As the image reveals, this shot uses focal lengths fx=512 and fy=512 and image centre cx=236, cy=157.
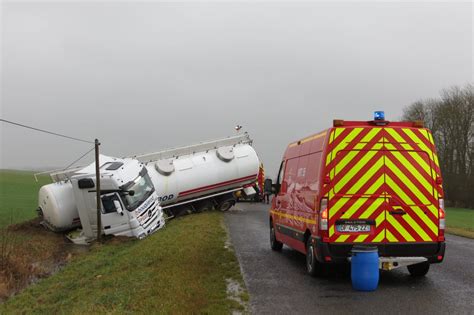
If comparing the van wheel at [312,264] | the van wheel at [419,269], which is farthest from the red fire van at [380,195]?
the van wheel at [419,269]

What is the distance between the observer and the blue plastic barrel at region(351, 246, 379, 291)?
7641 mm

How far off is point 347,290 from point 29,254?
11.1 metres

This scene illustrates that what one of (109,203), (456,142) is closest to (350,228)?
(109,203)

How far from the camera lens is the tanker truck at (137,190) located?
1803 centimetres

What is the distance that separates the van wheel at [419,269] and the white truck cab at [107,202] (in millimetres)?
10989

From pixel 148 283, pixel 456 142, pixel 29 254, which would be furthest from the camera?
pixel 456 142

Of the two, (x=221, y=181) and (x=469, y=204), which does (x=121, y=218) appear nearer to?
(x=221, y=181)

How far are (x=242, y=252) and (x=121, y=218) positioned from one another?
7.26m

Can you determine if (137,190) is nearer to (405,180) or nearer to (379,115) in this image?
(379,115)

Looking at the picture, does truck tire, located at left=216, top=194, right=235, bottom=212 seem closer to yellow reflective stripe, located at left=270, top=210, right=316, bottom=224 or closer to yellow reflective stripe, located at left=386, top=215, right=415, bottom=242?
yellow reflective stripe, located at left=270, top=210, right=316, bottom=224

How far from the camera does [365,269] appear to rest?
7656 millimetres

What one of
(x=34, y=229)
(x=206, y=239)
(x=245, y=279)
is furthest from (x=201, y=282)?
(x=34, y=229)

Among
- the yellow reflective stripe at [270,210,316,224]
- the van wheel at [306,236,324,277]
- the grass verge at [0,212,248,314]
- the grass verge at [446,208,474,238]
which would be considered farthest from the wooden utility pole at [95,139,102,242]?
the grass verge at [446,208,474,238]

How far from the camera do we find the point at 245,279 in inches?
348
